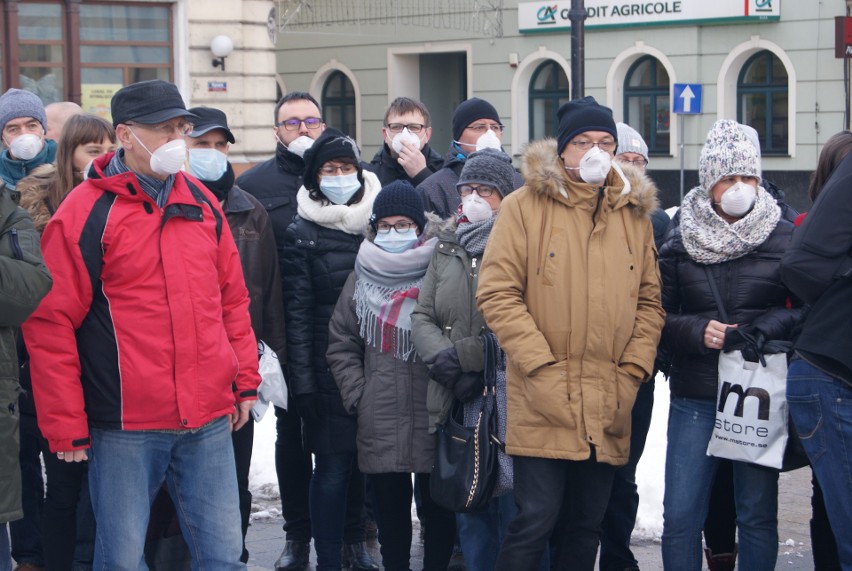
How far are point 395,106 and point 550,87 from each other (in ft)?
70.9

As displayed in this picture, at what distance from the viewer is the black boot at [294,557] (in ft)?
20.3

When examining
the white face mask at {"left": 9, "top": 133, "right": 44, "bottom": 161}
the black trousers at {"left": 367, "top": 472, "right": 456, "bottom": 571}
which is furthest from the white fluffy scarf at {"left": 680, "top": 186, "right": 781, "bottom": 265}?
the white face mask at {"left": 9, "top": 133, "right": 44, "bottom": 161}

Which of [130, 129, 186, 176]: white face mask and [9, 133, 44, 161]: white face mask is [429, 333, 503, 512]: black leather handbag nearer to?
[130, 129, 186, 176]: white face mask

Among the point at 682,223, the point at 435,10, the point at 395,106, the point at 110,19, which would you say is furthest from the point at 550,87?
the point at 682,223

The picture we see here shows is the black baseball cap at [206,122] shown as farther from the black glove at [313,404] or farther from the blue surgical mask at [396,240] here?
the black glove at [313,404]

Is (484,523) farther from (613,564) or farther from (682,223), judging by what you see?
(682,223)

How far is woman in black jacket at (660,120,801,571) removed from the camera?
4941 mm

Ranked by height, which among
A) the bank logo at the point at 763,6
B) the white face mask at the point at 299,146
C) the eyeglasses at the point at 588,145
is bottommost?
the eyeglasses at the point at 588,145

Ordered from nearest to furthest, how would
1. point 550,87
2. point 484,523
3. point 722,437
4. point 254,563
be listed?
point 722,437
point 484,523
point 254,563
point 550,87

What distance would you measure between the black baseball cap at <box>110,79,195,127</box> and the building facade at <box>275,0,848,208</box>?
19654 millimetres

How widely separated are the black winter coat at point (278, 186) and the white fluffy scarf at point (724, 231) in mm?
1982

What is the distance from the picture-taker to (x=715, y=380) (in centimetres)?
504

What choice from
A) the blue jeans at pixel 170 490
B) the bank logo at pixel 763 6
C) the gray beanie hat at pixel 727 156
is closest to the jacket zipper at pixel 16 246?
the blue jeans at pixel 170 490

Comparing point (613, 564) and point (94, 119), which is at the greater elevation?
point (94, 119)
